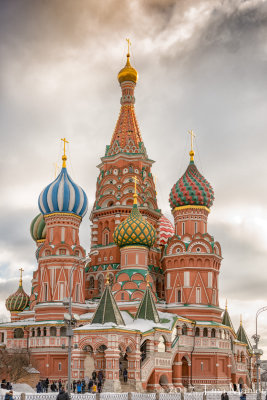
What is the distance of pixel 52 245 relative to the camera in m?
45.4

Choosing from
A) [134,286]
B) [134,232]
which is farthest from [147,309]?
[134,232]

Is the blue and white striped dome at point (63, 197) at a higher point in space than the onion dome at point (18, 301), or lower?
higher

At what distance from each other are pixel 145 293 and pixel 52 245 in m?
9.17

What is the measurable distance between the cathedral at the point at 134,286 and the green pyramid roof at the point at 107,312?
0.06 meters

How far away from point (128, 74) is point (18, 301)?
74.5 feet

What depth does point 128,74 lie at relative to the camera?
53.2 m

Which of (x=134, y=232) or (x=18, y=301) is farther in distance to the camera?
(x=18, y=301)

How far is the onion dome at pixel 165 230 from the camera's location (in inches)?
2140

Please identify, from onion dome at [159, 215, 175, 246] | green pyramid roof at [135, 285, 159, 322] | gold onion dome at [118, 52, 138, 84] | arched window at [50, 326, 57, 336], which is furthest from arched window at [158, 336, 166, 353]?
gold onion dome at [118, 52, 138, 84]

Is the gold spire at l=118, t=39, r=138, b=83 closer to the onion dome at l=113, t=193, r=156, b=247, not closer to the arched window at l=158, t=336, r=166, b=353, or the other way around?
the onion dome at l=113, t=193, r=156, b=247

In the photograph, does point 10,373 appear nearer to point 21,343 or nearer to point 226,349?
point 21,343

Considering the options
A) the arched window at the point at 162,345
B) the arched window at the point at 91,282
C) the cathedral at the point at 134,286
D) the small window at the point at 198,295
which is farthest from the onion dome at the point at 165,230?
the arched window at the point at 162,345

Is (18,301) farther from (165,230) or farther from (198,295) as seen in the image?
(198,295)

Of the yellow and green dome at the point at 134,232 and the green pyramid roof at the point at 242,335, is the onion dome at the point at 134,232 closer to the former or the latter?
the yellow and green dome at the point at 134,232
